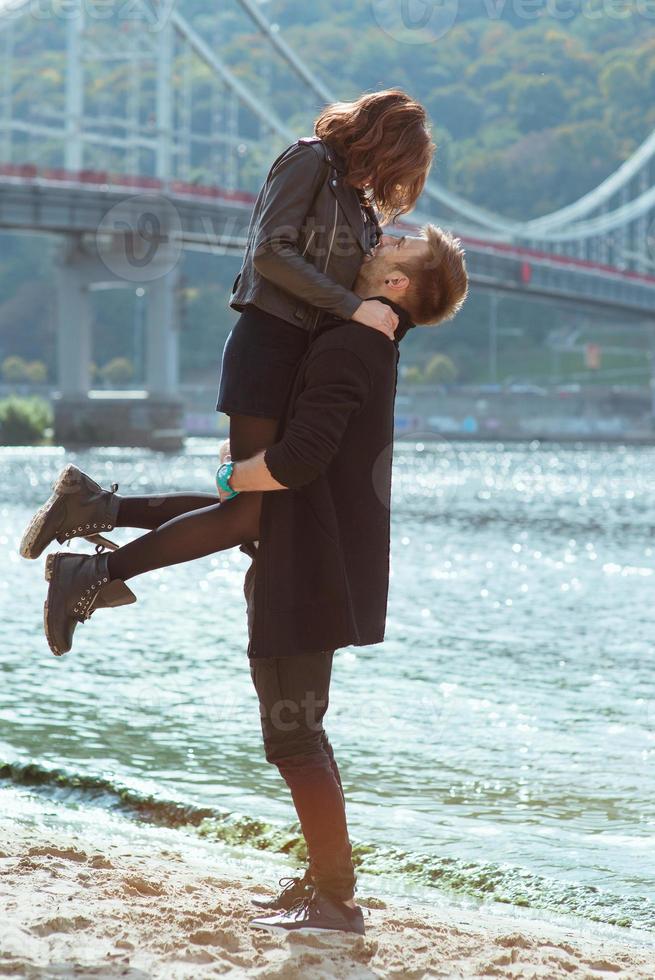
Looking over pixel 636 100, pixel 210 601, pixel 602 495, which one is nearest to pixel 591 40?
pixel 636 100

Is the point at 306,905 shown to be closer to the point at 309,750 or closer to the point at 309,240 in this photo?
the point at 309,750

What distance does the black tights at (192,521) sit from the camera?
296 cm

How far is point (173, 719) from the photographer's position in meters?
6.30

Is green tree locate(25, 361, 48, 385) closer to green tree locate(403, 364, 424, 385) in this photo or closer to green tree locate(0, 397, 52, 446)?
green tree locate(403, 364, 424, 385)

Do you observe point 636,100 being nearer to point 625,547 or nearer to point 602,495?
point 602,495

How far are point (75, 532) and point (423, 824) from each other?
1.88 m

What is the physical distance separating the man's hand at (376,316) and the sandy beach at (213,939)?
48.9 inches

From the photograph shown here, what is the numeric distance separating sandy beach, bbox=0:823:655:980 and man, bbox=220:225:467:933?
139 millimetres

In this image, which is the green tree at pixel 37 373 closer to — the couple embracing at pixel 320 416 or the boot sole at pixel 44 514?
the boot sole at pixel 44 514

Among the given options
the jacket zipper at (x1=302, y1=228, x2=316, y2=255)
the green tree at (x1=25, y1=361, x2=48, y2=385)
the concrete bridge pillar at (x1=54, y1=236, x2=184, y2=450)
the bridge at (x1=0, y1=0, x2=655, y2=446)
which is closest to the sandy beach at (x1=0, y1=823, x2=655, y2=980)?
the jacket zipper at (x1=302, y1=228, x2=316, y2=255)

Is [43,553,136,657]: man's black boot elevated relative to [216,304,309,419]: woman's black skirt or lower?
lower

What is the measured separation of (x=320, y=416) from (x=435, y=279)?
0.39 meters

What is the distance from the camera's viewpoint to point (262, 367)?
2916 millimetres

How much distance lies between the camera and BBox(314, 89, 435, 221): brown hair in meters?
2.95
